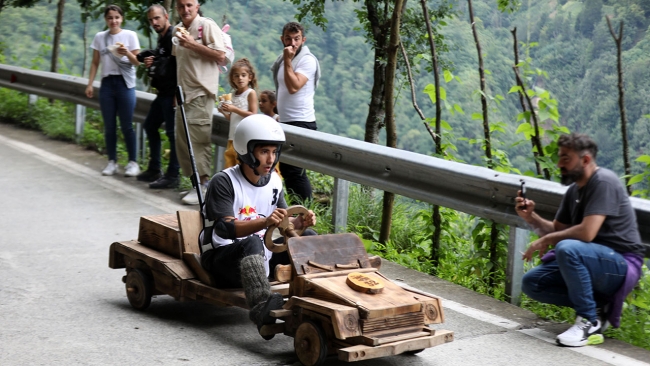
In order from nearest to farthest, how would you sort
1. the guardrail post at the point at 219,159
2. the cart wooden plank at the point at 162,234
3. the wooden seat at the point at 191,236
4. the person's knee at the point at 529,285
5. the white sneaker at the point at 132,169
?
the wooden seat at the point at 191,236 → the person's knee at the point at 529,285 → the cart wooden plank at the point at 162,234 → the guardrail post at the point at 219,159 → the white sneaker at the point at 132,169

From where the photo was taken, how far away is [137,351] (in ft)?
17.7

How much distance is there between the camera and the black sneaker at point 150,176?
10.9 m

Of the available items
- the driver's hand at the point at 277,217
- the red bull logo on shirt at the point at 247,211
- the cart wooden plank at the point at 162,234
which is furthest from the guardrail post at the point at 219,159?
the driver's hand at the point at 277,217

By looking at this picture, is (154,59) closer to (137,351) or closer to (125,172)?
(125,172)

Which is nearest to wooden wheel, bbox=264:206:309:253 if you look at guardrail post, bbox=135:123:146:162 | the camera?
the camera

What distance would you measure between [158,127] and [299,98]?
2.08 metres

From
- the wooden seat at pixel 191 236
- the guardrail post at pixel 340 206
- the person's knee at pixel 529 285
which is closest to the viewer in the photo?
the wooden seat at pixel 191 236

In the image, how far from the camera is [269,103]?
9.51 meters

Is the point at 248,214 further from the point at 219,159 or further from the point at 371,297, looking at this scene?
the point at 219,159

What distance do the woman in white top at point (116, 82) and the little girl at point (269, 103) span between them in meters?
2.17

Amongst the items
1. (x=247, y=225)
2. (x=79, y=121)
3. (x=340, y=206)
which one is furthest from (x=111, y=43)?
(x=247, y=225)

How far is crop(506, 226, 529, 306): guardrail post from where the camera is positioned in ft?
21.5

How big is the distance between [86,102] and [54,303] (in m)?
6.79

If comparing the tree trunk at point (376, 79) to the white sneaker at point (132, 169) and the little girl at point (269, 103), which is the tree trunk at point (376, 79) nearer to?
the little girl at point (269, 103)
